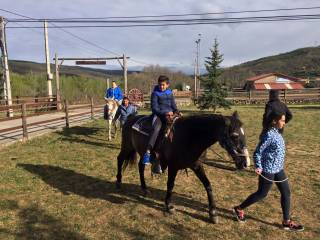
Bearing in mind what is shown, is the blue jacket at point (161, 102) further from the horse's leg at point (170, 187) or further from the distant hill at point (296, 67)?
the distant hill at point (296, 67)

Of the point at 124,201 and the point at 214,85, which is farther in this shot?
the point at 214,85

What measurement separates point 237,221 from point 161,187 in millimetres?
2131

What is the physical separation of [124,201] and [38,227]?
1674 mm

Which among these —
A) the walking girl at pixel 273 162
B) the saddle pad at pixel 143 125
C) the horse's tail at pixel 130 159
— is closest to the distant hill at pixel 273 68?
the horse's tail at pixel 130 159

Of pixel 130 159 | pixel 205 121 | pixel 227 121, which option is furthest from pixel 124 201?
pixel 227 121

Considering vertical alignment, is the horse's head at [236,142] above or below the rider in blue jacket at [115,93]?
below

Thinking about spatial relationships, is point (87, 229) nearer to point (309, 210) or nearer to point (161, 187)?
point (161, 187)

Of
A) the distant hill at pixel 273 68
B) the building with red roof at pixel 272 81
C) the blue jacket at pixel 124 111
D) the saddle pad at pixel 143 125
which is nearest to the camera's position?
the saddle pad at pixel 143 125

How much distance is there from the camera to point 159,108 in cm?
634

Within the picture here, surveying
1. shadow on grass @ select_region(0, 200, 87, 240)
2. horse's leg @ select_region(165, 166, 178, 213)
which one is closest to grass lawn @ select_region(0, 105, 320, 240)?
shadow on grass @ select_region(0, 200, 87, 240)

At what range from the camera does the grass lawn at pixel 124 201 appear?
16.9 ft

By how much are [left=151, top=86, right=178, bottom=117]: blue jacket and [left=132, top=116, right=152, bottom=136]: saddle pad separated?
0.97ft

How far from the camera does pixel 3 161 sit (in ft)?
31.2

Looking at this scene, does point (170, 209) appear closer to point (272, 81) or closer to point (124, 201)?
point (124, 201)
